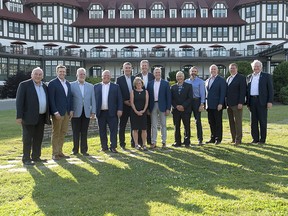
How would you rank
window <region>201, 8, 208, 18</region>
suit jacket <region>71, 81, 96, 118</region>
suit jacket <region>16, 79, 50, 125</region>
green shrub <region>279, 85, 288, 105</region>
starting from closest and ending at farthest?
suit jacket <region>16, 79, 50, 125</region>
suit jacket <region>71, 81, 96, 118</region>
green shrub <region>279, 85, 288, 105</region>
window <region>201, 8, 208, 18</region>

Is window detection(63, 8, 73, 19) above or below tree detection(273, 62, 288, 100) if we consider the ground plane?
above

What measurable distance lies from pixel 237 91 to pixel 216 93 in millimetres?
540

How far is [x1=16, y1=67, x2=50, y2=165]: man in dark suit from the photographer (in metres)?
7.72

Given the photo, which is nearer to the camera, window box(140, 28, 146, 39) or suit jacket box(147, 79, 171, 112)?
suit jacket box(147, 79, 171, 112)

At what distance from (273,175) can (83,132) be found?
448 cm

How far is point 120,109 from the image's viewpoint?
905 centimetres

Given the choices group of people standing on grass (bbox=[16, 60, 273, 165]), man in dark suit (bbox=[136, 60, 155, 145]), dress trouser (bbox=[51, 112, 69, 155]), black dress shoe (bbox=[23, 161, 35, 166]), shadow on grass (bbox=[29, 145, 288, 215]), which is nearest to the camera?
shadow on grass (bbox=[29, 145, 288, 215])

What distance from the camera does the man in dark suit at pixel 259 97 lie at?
9.55m

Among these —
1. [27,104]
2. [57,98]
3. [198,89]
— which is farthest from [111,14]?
[27,104]

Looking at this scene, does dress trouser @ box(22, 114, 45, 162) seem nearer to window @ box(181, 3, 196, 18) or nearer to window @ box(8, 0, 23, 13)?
window @ box(8, 0, 23, 13)

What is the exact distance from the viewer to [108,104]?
9023mm

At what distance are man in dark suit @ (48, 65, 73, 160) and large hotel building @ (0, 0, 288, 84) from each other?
132 ft

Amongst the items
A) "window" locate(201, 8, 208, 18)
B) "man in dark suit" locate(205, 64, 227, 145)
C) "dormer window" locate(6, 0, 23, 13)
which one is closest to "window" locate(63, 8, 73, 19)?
"dormer window" locate(6, 0, 23, 13)

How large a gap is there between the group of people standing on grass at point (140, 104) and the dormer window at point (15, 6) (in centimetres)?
4519
